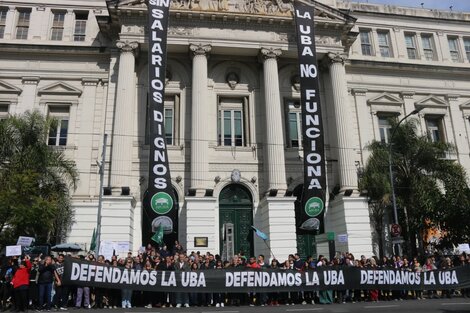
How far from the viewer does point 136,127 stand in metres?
25.1

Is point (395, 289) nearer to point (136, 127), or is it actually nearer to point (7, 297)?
point (7, 297)

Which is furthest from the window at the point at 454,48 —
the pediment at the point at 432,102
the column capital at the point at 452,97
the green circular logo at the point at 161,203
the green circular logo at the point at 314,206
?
the green circular logo at the point at 161,203

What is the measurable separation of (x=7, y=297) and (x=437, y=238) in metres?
23.0

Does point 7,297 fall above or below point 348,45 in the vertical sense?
below

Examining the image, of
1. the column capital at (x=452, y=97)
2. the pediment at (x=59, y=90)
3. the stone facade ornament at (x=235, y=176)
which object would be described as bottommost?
the stone facade ornament at (x=235, y=176)

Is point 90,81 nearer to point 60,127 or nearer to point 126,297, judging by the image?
point 60,127

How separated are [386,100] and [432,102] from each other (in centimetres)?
382

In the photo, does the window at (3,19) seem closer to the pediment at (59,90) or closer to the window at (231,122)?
the pediment at (59,90)

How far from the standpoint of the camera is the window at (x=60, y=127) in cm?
2544

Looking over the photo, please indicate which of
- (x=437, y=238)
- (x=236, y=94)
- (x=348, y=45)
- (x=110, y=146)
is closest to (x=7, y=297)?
(x=110, y=146)

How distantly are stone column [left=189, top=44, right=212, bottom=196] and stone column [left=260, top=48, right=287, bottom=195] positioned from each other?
364 centimetres

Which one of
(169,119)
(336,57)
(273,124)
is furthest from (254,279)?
(336,57)

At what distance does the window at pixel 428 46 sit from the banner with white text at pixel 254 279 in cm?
2157

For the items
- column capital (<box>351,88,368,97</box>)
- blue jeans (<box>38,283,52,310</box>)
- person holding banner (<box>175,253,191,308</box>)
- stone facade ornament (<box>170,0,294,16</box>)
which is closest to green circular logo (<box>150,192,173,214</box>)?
person holding banner (<box>175,253,191,308</box>)
